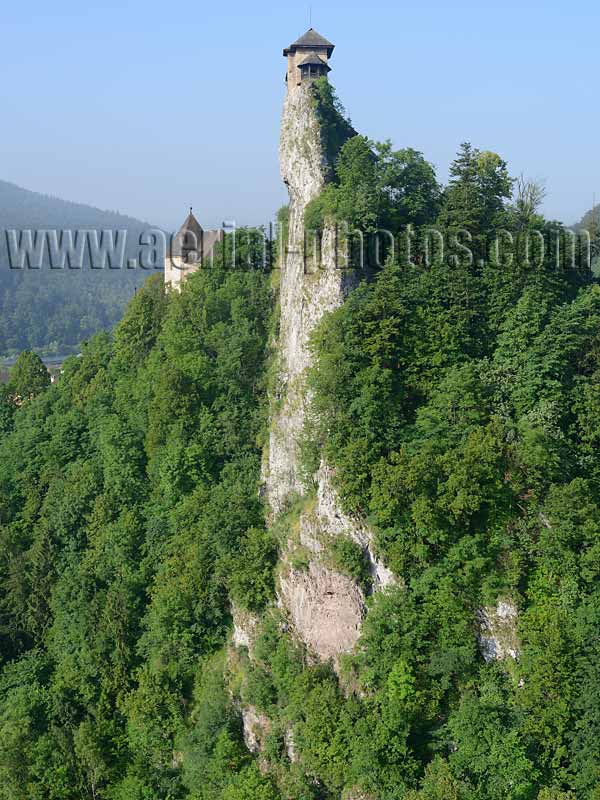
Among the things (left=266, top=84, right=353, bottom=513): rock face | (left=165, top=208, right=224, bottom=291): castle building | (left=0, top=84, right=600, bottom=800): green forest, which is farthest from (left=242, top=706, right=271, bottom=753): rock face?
(left=165, top=208, right=224, bottom=291): castle building

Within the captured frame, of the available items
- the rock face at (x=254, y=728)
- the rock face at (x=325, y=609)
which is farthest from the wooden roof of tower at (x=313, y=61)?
the rock face at (x=254, y=728)

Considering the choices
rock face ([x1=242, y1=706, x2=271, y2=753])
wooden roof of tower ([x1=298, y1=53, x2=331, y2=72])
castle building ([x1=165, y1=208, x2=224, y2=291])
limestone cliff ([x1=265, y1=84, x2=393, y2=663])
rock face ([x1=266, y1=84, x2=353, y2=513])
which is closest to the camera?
limestone cliff ([x1=265, y1=84, x2=393, y2=663])

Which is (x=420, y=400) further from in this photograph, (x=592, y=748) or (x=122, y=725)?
(x=122, y=725)

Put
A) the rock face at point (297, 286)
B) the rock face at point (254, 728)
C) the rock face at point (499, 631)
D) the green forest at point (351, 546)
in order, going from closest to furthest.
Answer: the green forest at point (351, 546) → the rock face at point (499, 631) → the rock face at point (254, 728) → the rock face at point (297, 286)

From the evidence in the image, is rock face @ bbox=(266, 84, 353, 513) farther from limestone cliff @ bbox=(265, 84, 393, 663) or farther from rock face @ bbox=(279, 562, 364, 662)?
rock face @ bbox=(279, 562, 364, 662)

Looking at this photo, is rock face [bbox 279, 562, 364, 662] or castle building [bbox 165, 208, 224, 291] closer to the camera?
rock face [bbox 279, 562, 364, 662]

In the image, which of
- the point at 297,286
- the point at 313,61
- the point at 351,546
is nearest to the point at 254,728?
the point at 351,546

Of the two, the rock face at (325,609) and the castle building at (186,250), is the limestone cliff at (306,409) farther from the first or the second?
the castle building at (186,250)
